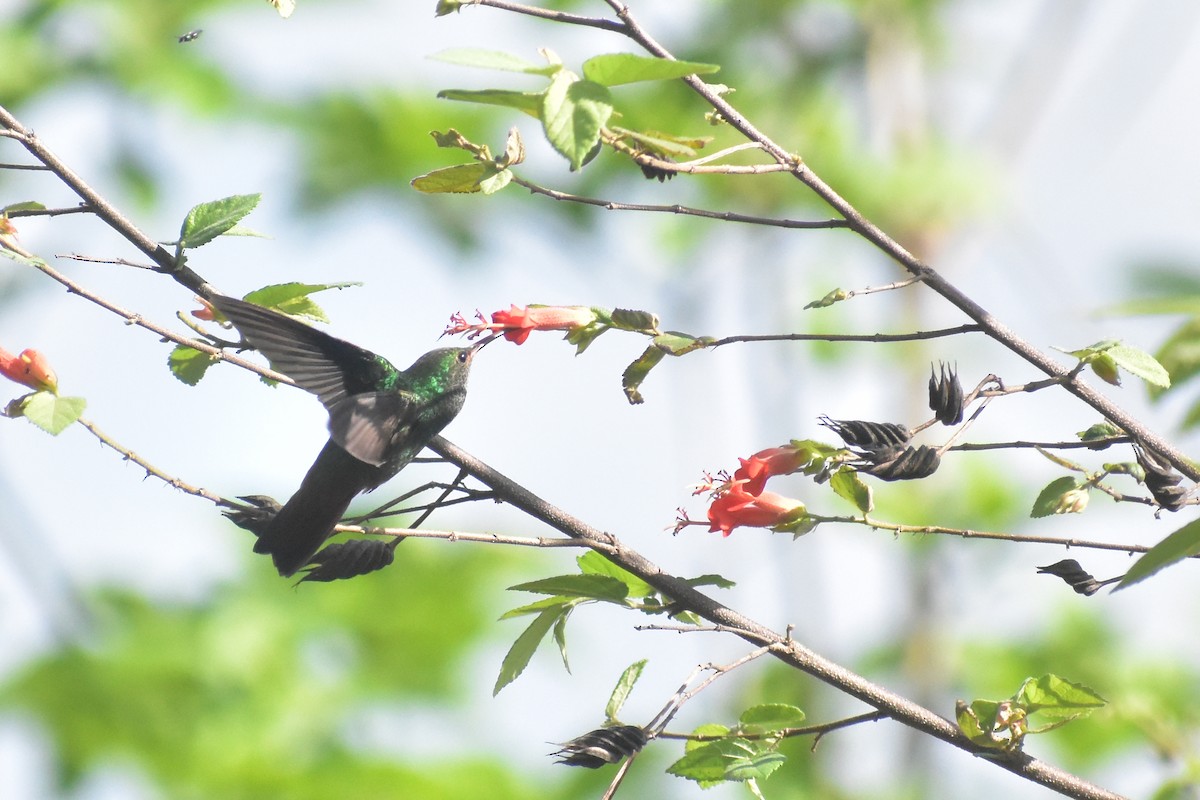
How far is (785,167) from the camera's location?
1600mm

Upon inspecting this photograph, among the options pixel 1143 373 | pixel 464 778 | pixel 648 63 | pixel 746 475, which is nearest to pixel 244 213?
pixel 648 63

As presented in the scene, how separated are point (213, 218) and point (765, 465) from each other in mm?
859

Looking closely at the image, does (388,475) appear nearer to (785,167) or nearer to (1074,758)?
(785,167)

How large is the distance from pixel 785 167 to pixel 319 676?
5.63m

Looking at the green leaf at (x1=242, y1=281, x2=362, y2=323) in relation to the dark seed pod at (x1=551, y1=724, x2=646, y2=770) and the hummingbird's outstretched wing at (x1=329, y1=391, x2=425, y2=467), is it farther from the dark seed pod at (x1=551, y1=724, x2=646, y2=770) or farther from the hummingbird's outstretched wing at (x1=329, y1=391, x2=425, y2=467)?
the dark seed pod at (x1=551, y1=724, x2=646, y2=770)

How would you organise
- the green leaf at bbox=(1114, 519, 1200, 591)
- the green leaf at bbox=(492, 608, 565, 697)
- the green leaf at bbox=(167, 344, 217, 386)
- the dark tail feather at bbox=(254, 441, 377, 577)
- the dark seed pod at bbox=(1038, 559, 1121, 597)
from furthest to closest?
the dark tail feather at bbox=(254, 441, 377, 577) → the green leaf at bbox=(167, 344, 217, 386) → the green leaf at bbox=(492, 608, 565, 697) → the dark seed pod at bbox=(1038, 559, 1121, 597) → the green leaf at bbox=(1114, 519, 1200, 591)

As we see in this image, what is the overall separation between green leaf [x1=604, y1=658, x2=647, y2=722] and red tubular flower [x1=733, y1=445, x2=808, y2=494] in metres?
0.31

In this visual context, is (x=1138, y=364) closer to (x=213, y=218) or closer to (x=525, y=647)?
(x=525, y=647)

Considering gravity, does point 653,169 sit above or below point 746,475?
above

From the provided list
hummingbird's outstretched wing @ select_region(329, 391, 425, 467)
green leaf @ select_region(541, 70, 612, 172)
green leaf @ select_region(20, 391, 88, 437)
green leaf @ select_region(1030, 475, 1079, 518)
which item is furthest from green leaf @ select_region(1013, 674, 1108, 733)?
green leaf @ select_region(20, 391, 88, 437)

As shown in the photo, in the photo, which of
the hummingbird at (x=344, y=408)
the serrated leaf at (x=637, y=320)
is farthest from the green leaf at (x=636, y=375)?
the hummingbird at (x=344, y=408)

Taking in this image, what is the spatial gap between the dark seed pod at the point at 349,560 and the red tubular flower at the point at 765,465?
0.54 meters

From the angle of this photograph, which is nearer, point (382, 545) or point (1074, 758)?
point (382, 545)

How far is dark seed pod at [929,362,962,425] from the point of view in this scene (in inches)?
60.9
